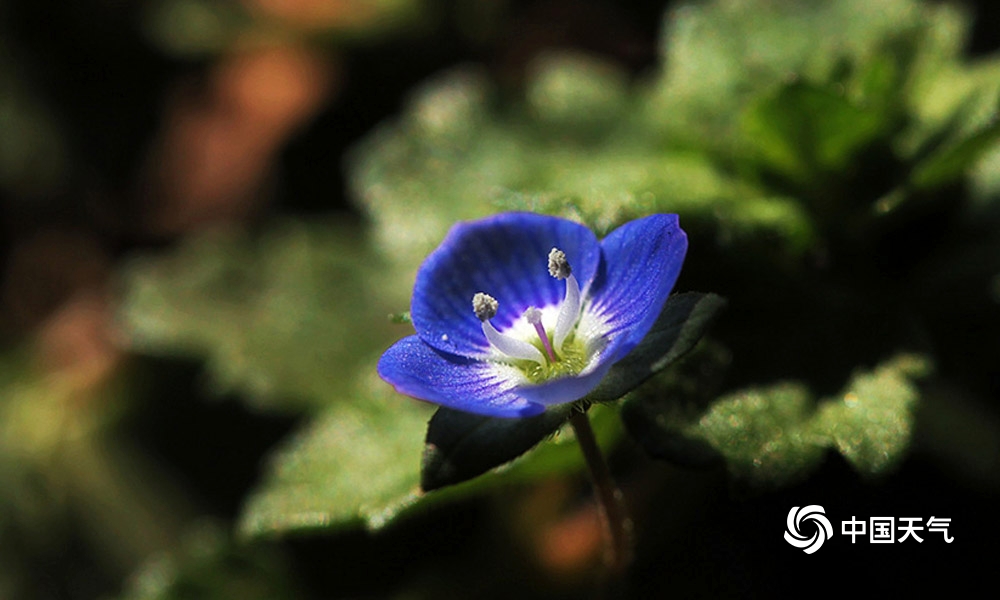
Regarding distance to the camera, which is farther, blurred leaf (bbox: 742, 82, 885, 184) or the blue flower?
blurred leaf (bbox: 742, 82, 885, 184)

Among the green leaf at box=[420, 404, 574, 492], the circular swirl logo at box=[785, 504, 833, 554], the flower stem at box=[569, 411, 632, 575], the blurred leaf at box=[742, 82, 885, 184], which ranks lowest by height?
the circular swirl logo at box=[785, 504, 833, 554]

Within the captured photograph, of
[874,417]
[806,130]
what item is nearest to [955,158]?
[806,130]

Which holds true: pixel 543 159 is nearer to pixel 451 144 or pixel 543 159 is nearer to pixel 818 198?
pixel 451 144

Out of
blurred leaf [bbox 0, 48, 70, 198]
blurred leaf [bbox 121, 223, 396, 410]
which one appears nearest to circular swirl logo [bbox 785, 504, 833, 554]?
blurred leaf [bbox 121, 223, 396, 410]

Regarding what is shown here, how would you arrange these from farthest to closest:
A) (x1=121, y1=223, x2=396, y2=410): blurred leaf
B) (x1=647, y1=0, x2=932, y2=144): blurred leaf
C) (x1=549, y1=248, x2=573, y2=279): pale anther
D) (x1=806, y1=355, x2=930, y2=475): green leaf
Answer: (x1=121, y1=223, x2=396, y2=410): blurred leaf < (x1=647, y1=0, x2=932, y2=144): blurred leaf < (x1=806, y1=355, x2=930, y2=475): green leaf < (x1=549, y1=248, x2=573, y2=279): pale anther

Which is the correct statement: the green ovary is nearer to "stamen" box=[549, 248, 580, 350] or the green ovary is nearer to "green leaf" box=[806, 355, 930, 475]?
"stamen" box=[549, 248, 580, 350]

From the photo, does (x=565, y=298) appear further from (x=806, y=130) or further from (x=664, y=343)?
(x=806, y=130)

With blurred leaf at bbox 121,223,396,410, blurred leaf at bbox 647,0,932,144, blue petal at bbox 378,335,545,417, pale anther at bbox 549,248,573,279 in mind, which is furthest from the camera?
blurred leaf at bbox 121,223,396,410
